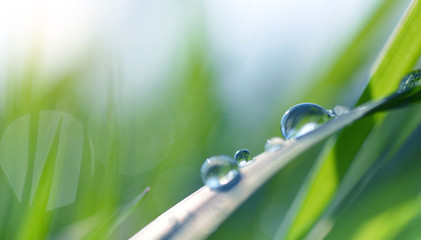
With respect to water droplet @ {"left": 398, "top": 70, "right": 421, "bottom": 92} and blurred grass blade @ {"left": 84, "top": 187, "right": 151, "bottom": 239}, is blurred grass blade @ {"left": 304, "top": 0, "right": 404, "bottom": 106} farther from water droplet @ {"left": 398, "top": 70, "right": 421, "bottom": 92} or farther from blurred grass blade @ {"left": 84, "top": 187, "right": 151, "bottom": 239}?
blurred grass blade @ {"left": 84, "top": 187, "right": 151, "bottom": 239}

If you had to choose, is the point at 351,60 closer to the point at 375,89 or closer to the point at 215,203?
the point at 375,89

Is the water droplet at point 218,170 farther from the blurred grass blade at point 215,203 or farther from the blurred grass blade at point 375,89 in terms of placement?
the blurred grass blade at point 375,89

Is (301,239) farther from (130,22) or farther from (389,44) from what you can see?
(130,22)

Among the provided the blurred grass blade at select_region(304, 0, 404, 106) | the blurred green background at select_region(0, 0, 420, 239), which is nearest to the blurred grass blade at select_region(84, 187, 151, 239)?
the blurred green background at select_region(0, 0, 420, 239)

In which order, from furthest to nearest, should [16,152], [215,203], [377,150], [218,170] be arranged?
[16,152], [377,150], [218,170], [215,203]

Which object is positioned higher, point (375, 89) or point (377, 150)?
point (375, 89)

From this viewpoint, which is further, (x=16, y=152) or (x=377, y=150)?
(x=16, y=152)

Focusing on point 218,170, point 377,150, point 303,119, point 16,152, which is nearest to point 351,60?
point 377,150

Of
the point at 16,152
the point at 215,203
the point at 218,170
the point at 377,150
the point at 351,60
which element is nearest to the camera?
the point at 215,203
